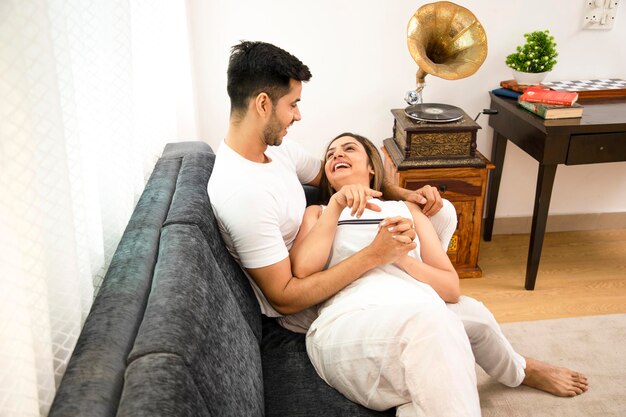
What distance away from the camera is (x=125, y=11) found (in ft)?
4.06

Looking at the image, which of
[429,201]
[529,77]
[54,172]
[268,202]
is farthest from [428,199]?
[54,172]

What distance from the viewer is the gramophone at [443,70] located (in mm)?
2158

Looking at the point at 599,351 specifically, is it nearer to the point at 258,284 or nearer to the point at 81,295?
the point at 258,284

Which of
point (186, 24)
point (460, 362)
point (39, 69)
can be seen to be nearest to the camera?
point (39, 69)

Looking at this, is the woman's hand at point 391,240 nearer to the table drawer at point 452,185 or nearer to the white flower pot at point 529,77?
the table drawer at point 452,185

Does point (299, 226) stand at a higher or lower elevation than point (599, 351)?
higher

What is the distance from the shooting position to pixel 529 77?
2432 mm

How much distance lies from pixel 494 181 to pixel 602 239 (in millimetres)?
693

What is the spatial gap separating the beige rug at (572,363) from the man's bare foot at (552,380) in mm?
21

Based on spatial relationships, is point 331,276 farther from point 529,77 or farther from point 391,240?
point 529,77

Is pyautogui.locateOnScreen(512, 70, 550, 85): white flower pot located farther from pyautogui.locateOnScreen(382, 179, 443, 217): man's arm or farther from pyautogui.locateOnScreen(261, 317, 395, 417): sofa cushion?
pyautogui.locateOnScreen(261, 317, 395, 417): sofa cushion

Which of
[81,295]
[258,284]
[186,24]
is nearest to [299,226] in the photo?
[258,284]

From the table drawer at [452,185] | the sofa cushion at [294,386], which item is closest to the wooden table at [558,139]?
the table drawer at [452,185]

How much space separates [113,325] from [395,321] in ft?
2.05
